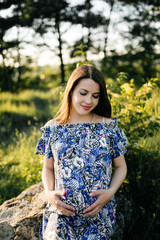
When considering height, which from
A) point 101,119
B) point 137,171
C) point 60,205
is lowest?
point 137,171

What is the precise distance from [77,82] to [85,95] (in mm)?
141

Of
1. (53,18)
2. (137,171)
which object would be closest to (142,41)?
(53,18)

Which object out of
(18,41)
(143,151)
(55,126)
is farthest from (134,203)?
(18,41)

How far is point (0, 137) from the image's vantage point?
5.60 metres

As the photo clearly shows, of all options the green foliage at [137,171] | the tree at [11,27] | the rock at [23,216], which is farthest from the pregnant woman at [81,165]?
the tree at [11,27]

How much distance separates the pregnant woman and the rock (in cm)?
16

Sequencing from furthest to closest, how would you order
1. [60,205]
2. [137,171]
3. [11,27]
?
[11,27], [137,171], [60,205]

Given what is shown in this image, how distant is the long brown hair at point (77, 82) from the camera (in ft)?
6.11

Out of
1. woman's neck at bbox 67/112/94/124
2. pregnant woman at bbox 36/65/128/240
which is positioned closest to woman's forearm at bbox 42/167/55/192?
pregnant woman at bbox 36/65/128/240

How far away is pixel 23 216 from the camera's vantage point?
6.81 feet

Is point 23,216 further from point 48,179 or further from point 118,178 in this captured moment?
point 118,178

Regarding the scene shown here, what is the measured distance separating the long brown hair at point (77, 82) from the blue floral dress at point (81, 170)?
6.2 inches

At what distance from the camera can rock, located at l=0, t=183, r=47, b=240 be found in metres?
1.91

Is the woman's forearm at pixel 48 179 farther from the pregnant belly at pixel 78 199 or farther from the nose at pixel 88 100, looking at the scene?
the nose at pixel 88 100
